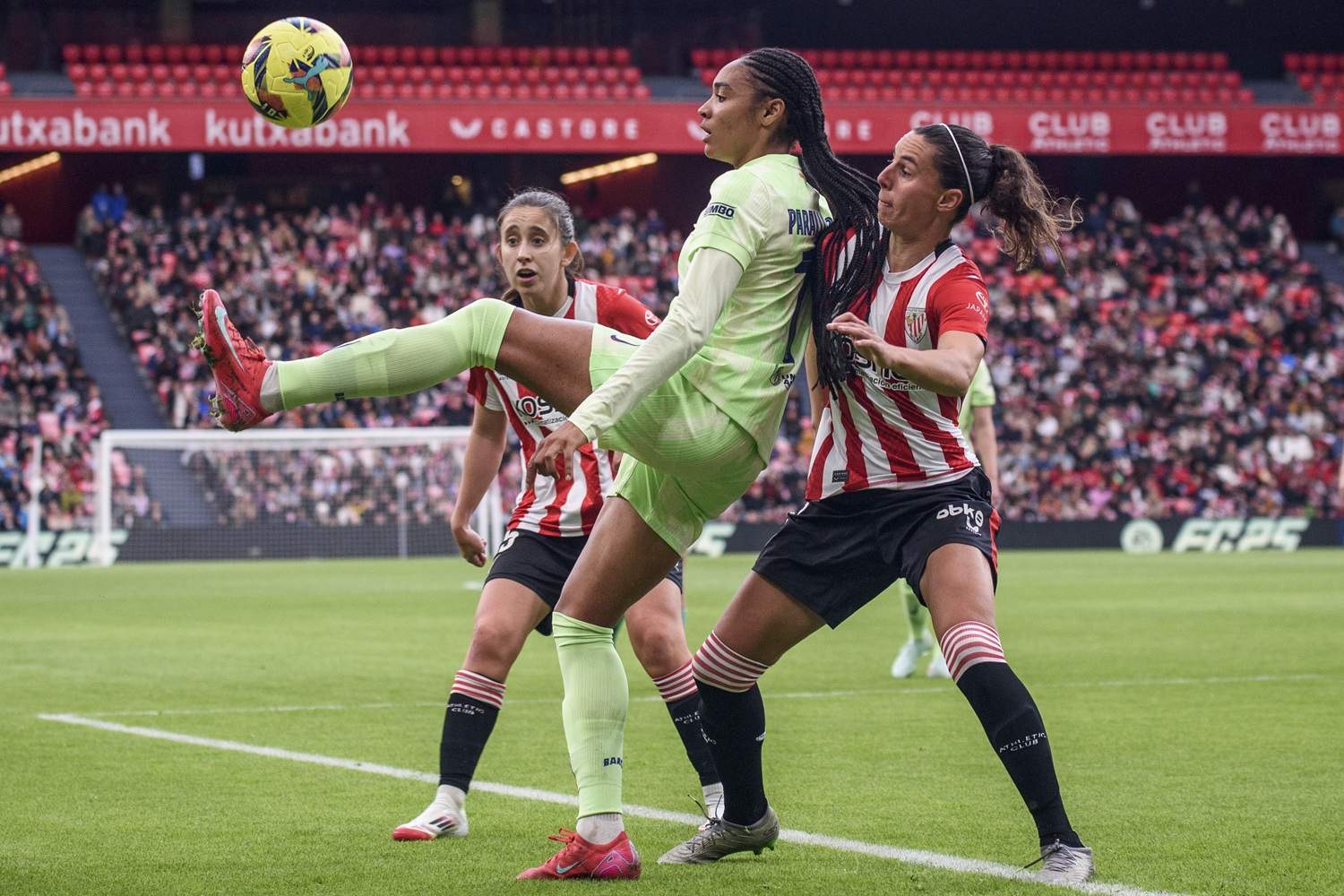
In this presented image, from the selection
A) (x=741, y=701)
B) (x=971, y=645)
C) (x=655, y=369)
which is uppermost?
(x=655, y=369)

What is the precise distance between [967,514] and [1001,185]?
0.96m

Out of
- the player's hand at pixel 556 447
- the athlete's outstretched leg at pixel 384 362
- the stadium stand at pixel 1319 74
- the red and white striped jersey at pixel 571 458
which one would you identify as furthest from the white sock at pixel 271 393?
the stadium stand at pixel 1319 74

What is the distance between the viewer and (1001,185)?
4895mm

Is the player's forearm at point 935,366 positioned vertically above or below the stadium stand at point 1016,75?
below

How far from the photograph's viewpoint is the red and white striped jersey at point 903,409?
4.70 meters

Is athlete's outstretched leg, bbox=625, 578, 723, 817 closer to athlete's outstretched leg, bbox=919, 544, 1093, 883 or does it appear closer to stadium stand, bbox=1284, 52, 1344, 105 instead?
athlete's outstretched leg, bbox=919, 544, 1093, 883

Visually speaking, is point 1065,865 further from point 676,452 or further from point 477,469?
point 477,469

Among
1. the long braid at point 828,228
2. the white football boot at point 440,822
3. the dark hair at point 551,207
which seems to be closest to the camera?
the long braid at point 828,228

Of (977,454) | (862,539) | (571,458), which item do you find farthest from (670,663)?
(977,454)

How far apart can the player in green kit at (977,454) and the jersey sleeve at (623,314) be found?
4077 millimetres

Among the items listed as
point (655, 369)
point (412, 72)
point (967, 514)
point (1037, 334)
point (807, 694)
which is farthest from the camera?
point (412, 72)

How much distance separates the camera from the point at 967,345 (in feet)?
14.6

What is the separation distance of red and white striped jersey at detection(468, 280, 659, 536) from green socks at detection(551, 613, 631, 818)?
1160 millimetres

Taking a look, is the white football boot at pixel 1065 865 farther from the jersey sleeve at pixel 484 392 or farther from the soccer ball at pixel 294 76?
the soccer ball at pixel 294 76
